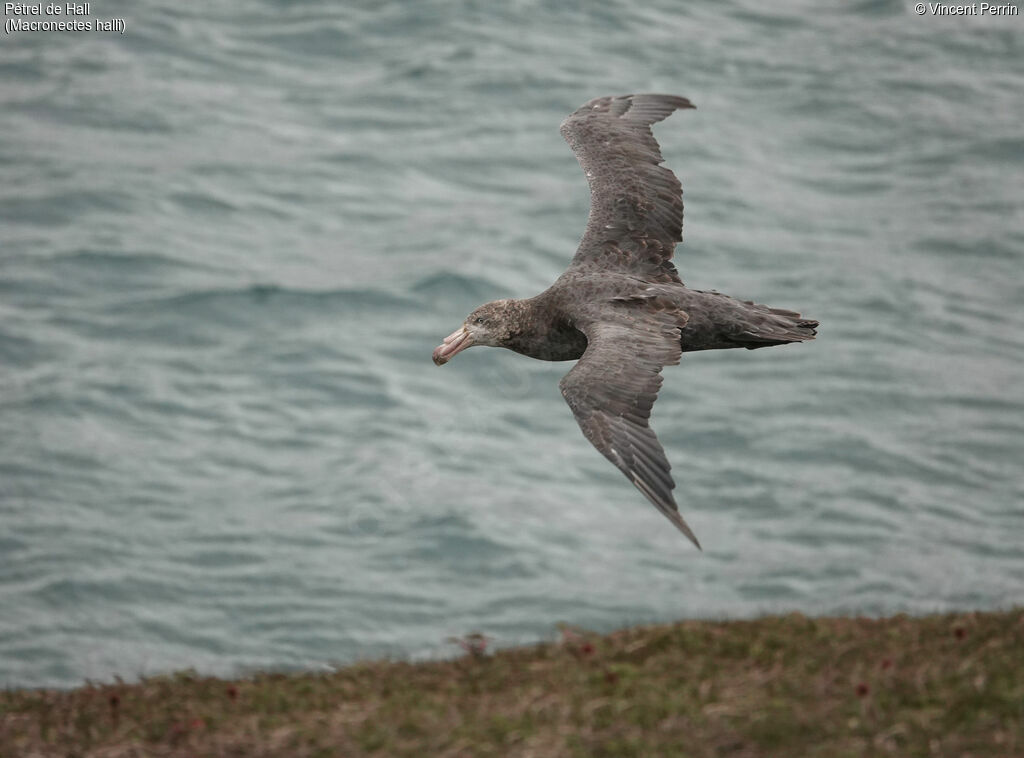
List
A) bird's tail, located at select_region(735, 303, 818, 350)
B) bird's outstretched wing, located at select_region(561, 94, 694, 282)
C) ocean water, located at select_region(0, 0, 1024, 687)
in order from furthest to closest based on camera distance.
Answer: ocean water, located at select_region(0, 0, 1024, 687) < bird's outstretched wing, located at select_region(561, 94, 694, 282) < bird's tail, located at select_region(735, 303, 818, 350)

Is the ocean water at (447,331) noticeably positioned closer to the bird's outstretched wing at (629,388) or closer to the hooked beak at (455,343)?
the hooked beak at (455,343)

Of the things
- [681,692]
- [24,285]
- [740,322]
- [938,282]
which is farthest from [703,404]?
[681,692]

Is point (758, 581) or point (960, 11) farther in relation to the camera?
point (960, 11)

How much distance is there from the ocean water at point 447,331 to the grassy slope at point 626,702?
827cm

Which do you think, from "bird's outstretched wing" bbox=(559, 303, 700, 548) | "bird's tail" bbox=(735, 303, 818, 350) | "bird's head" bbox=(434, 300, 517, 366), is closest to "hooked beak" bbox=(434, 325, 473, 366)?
"bird's head" bbox=(434, 300, 517, 366)

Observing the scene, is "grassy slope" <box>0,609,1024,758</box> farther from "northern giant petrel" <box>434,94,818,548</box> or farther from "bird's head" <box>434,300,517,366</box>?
"bird's head" <box>434,300,517,366</box>

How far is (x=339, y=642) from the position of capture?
19.6m

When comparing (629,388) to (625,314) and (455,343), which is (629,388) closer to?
(625,314)

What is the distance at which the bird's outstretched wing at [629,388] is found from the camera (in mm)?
7680

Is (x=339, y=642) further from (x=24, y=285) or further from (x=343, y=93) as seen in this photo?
(x=343, y=93)

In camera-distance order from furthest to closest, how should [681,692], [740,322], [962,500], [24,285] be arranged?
[24,285]
[962,500]
[740,322]
[681,692]

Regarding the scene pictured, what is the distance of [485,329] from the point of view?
995cm

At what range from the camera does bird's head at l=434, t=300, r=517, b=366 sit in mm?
9852

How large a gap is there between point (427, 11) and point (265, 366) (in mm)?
15024
